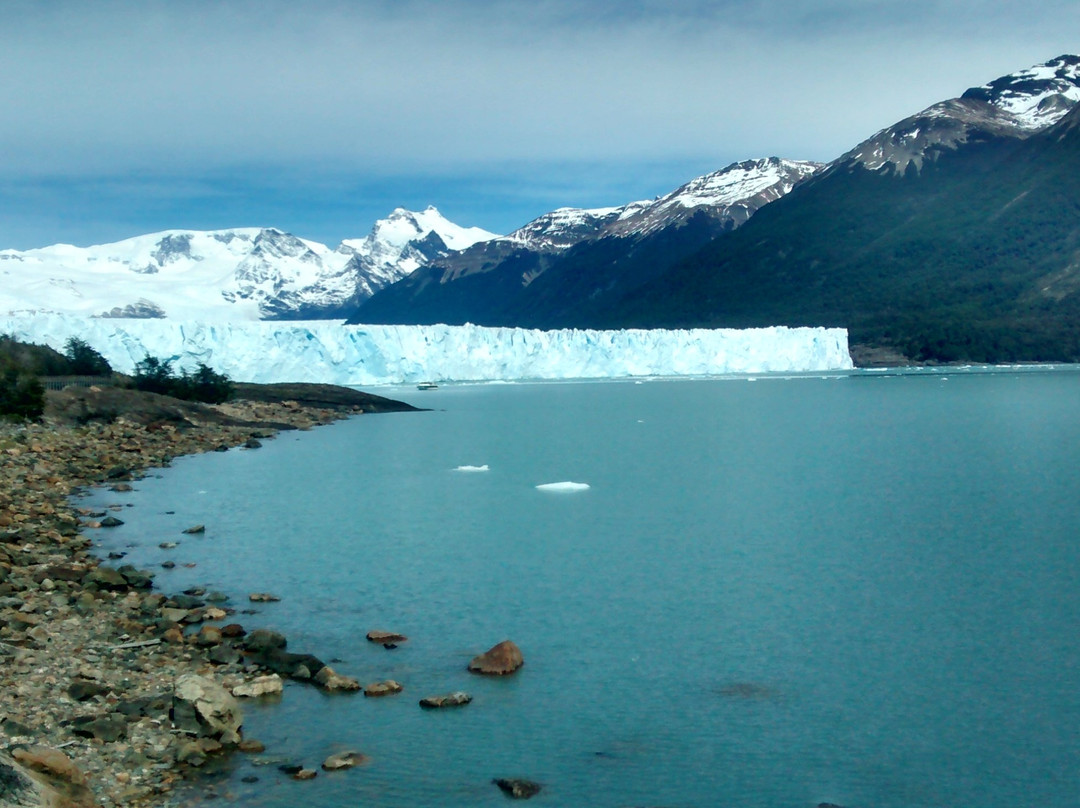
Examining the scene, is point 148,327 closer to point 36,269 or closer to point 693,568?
point 693,568

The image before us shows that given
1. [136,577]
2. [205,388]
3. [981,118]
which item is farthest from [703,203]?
[136,577]

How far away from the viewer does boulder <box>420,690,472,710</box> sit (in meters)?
6.34

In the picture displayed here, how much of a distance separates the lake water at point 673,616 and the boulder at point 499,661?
0.10 meters

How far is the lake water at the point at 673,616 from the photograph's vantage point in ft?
17.8

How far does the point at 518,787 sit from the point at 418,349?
135ft

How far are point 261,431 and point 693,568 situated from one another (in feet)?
64.4

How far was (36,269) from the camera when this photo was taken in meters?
199

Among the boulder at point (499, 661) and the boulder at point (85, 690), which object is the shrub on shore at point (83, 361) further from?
the boulder at point (499, 661)

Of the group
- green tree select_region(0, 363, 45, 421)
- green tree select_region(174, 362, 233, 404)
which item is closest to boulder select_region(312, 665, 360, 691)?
green tree select_region(0, 363, 45, 421)

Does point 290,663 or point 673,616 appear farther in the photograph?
point 673,616

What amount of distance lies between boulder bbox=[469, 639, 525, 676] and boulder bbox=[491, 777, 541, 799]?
1.65m

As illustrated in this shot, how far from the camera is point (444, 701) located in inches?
251

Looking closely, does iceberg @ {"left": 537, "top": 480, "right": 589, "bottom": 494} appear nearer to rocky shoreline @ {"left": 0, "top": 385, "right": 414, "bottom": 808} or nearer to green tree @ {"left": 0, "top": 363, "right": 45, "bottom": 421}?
rocky shoreline @ {"left": 0, "top": 385, "right": 414, "bottom": 808}

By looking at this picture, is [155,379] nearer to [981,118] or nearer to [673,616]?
[673,616]
